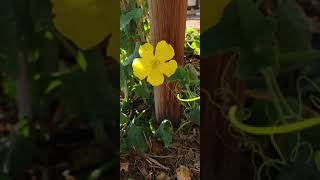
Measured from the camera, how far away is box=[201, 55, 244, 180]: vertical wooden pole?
3.51 feet

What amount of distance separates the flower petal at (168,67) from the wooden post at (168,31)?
9 cm

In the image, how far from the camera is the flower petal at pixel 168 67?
1.31 metres

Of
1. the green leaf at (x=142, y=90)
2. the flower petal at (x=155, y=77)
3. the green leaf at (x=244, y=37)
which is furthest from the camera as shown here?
the green leaf at (x=142, y=90)

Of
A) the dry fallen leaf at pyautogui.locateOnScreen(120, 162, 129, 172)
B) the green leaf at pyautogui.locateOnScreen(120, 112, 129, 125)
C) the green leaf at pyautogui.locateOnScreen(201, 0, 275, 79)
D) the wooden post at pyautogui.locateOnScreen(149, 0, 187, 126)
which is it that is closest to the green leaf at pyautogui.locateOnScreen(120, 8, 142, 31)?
the wooden post at pyautogui.locateOnScreen(149, 0, 187, 126)

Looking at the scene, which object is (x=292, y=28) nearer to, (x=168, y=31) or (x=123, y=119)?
(x=168, y=31)

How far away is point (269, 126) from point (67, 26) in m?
0.43

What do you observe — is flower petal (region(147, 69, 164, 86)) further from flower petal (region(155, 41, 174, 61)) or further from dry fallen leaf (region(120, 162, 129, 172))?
dry fallen leaf (region(120, 162, 129, 172))

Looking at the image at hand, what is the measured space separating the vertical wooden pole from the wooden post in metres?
0.32

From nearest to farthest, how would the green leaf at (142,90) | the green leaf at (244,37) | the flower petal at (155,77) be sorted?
the green leaf at (244,37)
the flower petal at (155,77)
the green leaf at (142,90)

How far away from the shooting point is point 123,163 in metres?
1.44

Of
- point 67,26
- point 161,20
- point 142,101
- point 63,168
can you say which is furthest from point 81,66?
point 142,101

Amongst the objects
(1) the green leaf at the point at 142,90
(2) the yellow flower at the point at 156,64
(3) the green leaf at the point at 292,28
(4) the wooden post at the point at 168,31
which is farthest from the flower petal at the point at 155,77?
(3) the green leaf at the point at 292,28

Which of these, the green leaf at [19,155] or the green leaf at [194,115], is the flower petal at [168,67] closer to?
the green leaf at [194,115]

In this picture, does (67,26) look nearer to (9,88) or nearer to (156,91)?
(9,88)
